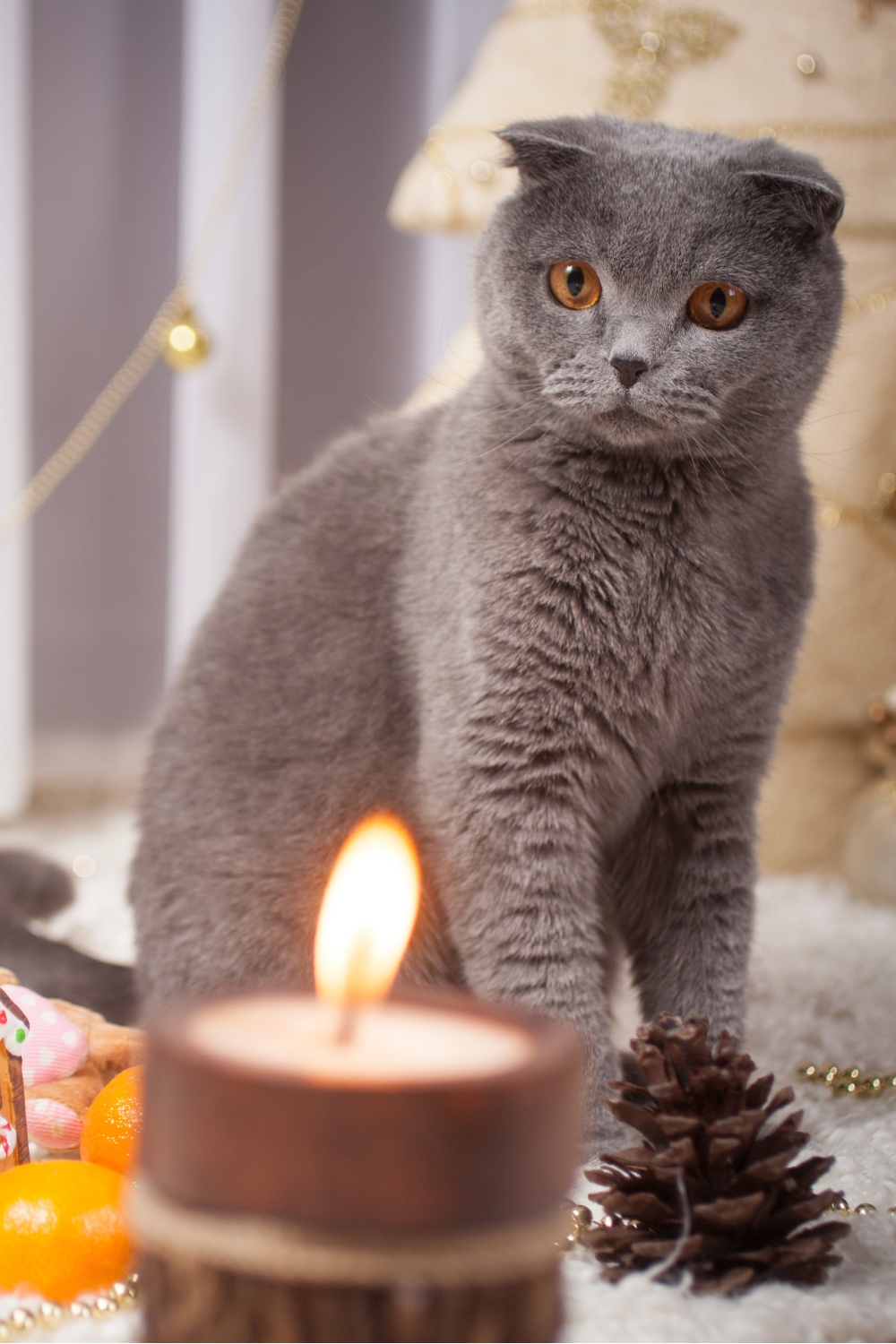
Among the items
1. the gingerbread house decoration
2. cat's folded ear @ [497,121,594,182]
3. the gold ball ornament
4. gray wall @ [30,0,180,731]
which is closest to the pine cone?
the gingerbread house decoration

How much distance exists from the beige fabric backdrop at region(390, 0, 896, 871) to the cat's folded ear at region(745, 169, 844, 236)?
587 millimetres

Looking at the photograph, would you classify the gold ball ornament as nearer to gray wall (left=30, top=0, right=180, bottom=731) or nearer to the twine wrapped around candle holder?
gray wall (left=30, top=0, right=180, bottom=731)

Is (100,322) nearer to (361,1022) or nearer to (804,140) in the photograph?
(804,140)

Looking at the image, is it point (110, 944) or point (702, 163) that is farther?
point (110, 944)

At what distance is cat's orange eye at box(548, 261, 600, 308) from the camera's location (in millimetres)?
763

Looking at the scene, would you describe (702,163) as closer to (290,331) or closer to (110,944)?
(110,944)

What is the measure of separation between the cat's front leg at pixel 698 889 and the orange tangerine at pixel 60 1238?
1.49 ft

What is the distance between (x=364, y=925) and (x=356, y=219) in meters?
1.75

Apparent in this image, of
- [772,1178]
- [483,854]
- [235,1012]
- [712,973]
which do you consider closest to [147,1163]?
[235,1012]

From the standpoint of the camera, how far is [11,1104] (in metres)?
0.67

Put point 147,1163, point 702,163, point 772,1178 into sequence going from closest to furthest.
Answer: point 147,1163
point 772,1178
point 702,163

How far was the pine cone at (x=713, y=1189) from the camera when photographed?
58 cm

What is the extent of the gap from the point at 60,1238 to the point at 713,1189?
31 cm

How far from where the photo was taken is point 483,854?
2.68 feet
